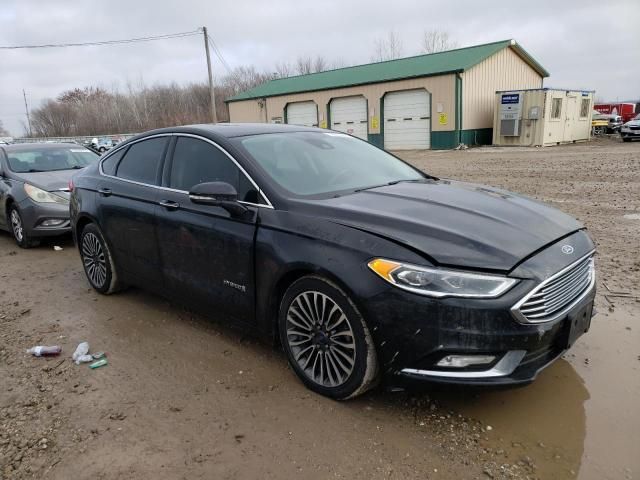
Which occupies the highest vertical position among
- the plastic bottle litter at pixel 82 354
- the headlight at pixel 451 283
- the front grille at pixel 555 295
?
the headlight at pixel 451 283

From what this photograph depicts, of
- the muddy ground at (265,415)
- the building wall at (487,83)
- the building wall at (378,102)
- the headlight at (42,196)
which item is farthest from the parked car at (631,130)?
the headlight at (42,196)

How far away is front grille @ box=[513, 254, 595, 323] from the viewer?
259cm

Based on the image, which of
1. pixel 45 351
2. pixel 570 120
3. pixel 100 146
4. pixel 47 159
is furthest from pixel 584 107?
pixel 45 351

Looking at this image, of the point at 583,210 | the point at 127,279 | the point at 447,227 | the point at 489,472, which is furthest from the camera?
the point at 583,210

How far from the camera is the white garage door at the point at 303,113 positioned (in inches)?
1242

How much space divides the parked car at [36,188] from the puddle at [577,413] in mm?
6431

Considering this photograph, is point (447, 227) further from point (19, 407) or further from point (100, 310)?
point (100, 310)

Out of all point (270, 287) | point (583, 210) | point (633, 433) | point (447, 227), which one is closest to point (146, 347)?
point (270, 287)

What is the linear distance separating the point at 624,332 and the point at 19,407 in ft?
14.1

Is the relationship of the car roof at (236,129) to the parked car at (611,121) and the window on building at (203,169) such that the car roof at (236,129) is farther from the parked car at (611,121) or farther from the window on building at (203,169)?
the parked car at (611,121)

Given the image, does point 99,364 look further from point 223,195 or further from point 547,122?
point 547,122

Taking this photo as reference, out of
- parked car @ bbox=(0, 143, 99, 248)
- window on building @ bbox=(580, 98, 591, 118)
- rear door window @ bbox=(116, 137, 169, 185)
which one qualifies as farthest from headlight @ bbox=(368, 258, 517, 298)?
window on building @ bbox=(580, 98, 591, 118)

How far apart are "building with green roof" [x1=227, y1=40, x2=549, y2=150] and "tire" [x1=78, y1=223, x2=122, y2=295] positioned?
74.1 ft

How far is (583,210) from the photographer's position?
8234mm
